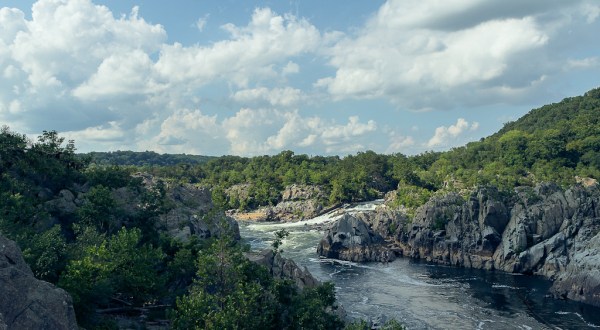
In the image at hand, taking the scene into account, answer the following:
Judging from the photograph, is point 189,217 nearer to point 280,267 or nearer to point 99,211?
point 99,211

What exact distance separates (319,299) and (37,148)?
51.7 m

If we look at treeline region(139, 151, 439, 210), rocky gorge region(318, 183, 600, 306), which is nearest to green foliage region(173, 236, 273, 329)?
rocky gorge region(318, 183, 600, 306)

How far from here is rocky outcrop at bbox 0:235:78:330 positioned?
83.8 ft

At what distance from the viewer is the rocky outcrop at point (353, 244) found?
94.4 m

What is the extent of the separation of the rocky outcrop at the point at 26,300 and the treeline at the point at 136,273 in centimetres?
686

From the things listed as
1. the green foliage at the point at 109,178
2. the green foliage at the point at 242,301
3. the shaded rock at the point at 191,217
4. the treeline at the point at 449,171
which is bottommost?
the green foliage at the point at 242,301

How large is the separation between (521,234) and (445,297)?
26813 millimetres

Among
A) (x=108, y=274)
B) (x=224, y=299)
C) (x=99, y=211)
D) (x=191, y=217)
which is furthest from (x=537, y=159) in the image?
(x=108, y=274)

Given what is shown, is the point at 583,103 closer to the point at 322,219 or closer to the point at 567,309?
the point at 322,219

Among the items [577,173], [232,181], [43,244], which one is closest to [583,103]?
[577,173]

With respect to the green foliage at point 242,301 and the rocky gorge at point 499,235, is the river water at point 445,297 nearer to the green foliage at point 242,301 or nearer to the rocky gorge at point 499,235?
the rocky gorge at point 499,235

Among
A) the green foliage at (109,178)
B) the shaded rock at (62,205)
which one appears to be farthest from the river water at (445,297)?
the shaded rock at (62,205)

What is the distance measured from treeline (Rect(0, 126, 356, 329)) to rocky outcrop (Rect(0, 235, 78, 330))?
22.5ft

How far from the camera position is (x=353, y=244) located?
9675 centimetres
